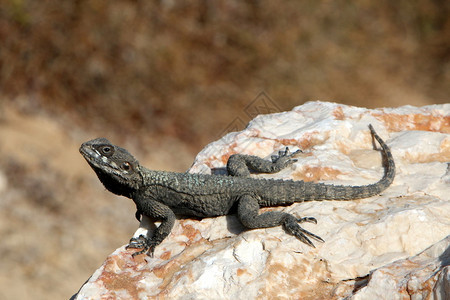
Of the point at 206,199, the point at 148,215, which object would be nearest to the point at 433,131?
the point at 206,199

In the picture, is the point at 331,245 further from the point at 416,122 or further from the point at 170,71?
the point at 170,71

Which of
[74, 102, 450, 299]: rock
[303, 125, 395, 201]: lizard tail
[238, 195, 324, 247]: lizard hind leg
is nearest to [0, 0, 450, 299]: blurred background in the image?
[74, 102, 450, 299]: rock

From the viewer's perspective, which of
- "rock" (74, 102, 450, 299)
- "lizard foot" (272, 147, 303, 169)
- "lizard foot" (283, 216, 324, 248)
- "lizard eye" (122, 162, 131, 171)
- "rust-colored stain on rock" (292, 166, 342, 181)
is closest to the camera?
"rock" (74, 102, 450, 299)

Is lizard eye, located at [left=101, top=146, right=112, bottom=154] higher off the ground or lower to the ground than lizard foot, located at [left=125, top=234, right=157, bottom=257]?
higher

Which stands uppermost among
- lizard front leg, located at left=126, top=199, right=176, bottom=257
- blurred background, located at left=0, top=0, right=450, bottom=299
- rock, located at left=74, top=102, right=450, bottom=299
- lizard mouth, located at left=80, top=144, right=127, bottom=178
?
blurred background, located at left=0, top=0, right=450, bottom=299

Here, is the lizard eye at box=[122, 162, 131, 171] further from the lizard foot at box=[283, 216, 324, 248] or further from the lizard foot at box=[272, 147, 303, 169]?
the lizard foot at box=[283, 216, 324, 248]

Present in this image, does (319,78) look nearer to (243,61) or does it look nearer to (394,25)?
(243,61)

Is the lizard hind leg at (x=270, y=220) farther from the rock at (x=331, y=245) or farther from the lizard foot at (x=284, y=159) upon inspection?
the lizard foot at (x=284, y=159)
